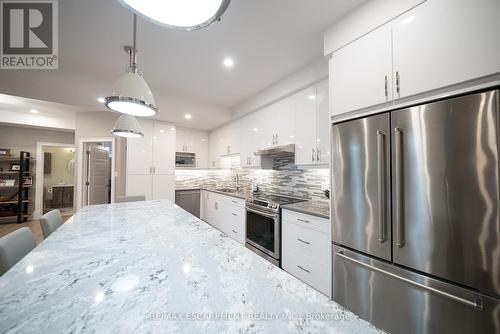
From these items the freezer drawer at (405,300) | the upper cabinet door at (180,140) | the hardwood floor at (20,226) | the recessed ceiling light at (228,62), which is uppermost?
the recessed ceiling light at (228,62)

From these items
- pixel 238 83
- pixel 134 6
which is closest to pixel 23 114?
pixel 238 83

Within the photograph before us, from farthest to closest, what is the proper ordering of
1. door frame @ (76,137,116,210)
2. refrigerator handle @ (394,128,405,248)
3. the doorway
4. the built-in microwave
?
1. the built-in microwave
2. the doorway
3. door frame @ (76,137,116,210)
4. refrigerator handle @ (394,128,405,248)

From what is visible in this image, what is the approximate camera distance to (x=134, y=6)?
61cm

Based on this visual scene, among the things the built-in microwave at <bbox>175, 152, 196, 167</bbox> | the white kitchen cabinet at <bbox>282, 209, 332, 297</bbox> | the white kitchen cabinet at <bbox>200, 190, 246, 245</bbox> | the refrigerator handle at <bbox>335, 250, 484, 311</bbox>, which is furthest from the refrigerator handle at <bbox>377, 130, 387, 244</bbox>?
the built-in microwave at <bbox>175, 152, 196, 167</bbox>

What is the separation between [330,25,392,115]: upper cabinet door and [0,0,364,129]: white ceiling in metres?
0.30

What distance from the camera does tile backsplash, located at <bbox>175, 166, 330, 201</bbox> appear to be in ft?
8.30

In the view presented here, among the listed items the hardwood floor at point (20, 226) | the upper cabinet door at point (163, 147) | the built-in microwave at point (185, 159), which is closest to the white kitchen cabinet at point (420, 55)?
the upper cabinet door at point (163, 147)

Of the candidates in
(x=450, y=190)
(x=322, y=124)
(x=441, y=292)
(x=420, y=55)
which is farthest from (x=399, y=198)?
(x=322, y=124)

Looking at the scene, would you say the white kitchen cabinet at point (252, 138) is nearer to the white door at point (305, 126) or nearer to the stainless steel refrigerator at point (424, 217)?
the white door at point (305, 126)

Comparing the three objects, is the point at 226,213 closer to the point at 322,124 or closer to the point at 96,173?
the point at 322,124

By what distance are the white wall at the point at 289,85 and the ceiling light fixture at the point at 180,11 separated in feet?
5.32

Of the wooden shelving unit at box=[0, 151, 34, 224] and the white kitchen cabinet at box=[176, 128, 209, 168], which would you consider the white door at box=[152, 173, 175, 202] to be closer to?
the white kitchen cabinet at box=[176, 128, 209, 168]

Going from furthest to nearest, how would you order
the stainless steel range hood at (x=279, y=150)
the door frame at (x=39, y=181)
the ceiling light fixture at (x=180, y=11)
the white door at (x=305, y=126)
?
the door frame at (x=39, y=181), the stainless steel range hood at (x=279, y=150), the white door at (x=305, y=126), the ceiling light fixture at (x=180, y=11)

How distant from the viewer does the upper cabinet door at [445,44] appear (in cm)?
90
